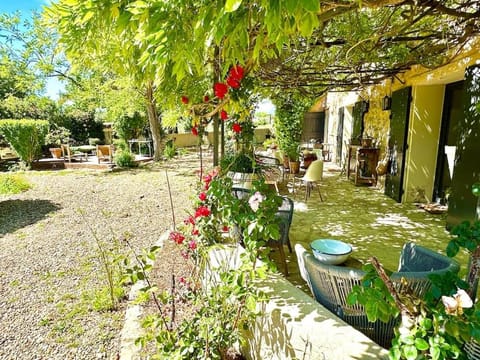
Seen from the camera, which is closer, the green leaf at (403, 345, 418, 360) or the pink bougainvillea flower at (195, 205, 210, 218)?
the green leaf at (403, 345, 418, 360)

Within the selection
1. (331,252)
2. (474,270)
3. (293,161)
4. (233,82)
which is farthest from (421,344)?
(293,161)

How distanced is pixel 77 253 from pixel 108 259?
24.4 inches

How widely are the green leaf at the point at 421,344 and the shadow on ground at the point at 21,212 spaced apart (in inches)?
→ 227

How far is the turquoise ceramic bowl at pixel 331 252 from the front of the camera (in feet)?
7.69

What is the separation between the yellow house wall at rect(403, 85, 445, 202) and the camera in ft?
17.6

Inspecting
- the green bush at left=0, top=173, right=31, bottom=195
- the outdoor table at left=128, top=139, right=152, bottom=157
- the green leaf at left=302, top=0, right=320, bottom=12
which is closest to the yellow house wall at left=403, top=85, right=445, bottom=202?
the green leaf at left=302, top=0, right=320, bottom=12

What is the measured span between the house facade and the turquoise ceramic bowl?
2.31m

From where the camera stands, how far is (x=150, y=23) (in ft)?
3.58

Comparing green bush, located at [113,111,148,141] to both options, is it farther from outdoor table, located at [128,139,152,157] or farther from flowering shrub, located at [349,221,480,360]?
flowering shrub, located at [349,221,480,360]

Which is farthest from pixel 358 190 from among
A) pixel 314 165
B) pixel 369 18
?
pixel 369 18

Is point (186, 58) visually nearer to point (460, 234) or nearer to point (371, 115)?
point (460, 234)

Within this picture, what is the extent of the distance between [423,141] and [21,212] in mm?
7857

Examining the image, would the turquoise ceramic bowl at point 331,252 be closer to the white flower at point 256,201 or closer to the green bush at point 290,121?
the white flower at point 256,201

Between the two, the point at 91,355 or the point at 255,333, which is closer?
the point at 255,333
